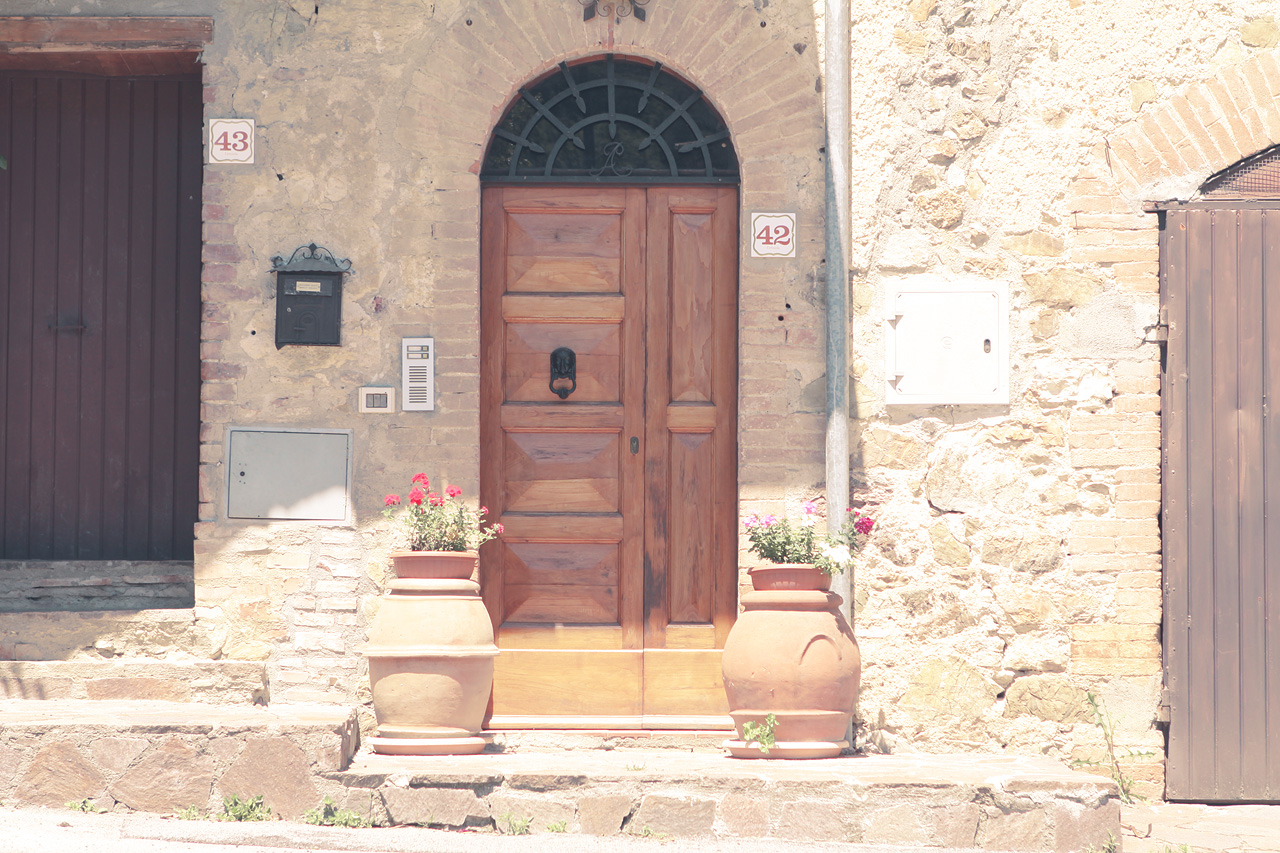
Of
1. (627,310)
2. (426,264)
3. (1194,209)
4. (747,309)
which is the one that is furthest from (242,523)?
(1194,209)

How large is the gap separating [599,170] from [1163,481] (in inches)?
105

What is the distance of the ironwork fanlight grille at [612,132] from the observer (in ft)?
17.1

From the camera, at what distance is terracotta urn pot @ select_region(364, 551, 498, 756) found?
437 centimetres

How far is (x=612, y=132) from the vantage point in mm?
5258

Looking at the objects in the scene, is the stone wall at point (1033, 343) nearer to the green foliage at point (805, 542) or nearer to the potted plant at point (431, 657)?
the green foliage at point (805, 542)

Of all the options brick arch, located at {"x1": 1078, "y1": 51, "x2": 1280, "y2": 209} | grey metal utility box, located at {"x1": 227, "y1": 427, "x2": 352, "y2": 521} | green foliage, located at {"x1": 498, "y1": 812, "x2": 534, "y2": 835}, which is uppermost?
brick arch, located at {"x1": 1078, "y1": 51, "x2": 1280, "y2": 209}

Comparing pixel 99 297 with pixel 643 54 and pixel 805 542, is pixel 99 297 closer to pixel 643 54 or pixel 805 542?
pixel 643 54

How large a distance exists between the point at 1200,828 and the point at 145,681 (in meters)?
4.13

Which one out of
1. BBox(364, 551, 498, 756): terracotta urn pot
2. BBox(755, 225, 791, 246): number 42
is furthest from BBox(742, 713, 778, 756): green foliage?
BBox(755, 225, 791, 246): number 42

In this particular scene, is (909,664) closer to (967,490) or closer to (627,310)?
(967,490)

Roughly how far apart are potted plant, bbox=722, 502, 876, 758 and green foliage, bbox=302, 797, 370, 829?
1.35 meters

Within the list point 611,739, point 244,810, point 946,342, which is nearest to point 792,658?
point 611,739

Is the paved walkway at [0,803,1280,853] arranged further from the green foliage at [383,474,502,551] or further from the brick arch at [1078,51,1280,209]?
the brick arch at [1078,51,1280,209]

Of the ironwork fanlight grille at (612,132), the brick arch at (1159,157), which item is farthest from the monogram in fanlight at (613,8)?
the brick arch at (1159,157)
